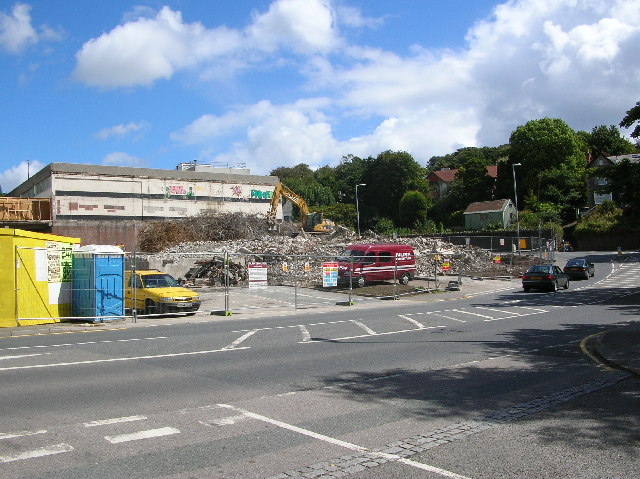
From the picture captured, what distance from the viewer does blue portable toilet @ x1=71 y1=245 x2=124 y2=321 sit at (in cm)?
1842

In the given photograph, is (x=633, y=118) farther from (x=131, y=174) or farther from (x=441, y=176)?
(x=441, y=176)

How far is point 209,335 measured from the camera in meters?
15.3

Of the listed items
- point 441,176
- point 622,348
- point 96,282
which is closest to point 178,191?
point 96,282

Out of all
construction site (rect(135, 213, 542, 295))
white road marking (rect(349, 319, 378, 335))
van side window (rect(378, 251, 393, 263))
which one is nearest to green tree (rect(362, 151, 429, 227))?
construction site (rect(135, 213, 542, 295))

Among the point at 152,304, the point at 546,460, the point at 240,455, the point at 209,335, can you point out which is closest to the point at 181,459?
the point at 240,455

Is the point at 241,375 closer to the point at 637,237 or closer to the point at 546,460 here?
the point at 546,460

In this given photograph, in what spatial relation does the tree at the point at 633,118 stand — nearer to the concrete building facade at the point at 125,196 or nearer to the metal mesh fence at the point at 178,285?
the metal mesh fence at the point at 178,285

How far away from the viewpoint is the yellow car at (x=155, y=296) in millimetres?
20578

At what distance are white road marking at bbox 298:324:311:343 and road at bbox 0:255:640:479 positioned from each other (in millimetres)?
197

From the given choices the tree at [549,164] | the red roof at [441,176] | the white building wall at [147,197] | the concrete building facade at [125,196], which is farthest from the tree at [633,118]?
the red roof at [441,176]

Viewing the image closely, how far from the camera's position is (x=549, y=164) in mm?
81375

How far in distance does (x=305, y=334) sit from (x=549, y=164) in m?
74.2

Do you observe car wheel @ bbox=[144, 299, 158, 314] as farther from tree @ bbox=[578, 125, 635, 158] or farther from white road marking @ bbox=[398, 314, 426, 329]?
tree @ bbox=[578, 125, 635, 158]

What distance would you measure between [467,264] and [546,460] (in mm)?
40284
